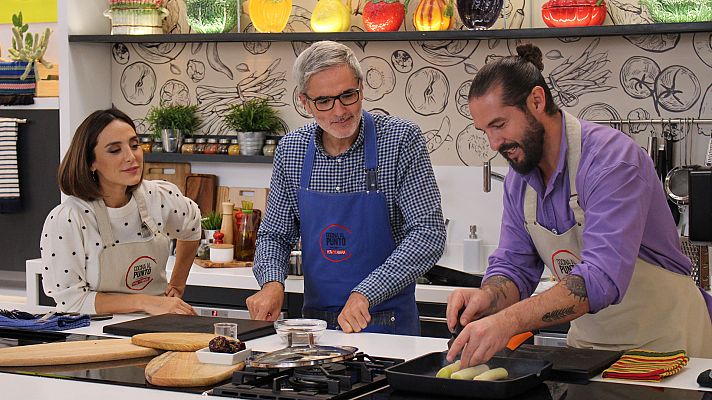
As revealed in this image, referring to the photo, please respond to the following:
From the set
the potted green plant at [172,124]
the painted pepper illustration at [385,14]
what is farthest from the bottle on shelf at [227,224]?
the painted pepper illustration at [385,14]

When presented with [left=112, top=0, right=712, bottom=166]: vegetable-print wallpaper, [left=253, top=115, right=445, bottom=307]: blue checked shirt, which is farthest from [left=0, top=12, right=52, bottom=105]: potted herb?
[left=253, top=115, right=445, bottom=307]: blue checked shirt

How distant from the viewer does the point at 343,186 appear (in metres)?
3.56

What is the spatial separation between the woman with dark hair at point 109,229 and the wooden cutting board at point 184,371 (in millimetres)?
815

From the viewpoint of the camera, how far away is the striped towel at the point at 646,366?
2.40 metres

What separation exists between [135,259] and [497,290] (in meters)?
1.31

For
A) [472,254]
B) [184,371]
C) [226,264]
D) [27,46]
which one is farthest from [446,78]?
[184,371]

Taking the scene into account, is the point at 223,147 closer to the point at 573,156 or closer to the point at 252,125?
the point at 252,125

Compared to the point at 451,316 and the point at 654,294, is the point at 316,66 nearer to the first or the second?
the point at 451,316

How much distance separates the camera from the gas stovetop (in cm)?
225

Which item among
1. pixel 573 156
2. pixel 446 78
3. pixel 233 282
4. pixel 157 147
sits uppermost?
pixel 446 78

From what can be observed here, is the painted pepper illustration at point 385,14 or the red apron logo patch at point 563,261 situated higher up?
the painted pepper illustration at point 385,14

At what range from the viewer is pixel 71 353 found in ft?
8.69

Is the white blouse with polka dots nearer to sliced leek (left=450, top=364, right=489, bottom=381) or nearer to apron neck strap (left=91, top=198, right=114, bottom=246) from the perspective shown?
apron neck strap (left=91, top=198, right=114, bottom=246)

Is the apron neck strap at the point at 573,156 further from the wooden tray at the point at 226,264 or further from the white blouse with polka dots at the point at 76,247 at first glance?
the wooden tray at the point at 226,264
